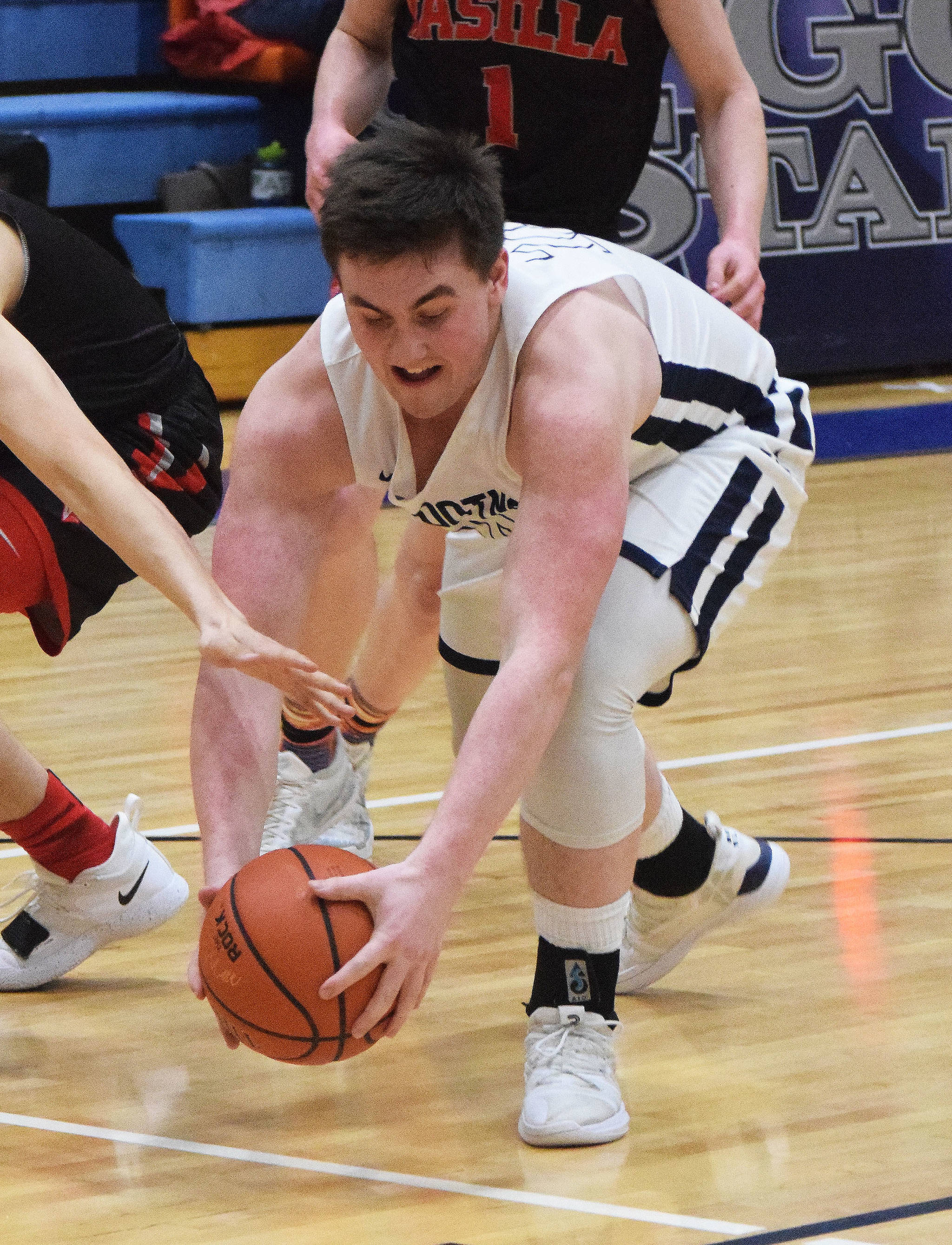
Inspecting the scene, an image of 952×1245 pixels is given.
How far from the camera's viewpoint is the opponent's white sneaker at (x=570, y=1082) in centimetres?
217

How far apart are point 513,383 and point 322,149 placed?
3.24 feet

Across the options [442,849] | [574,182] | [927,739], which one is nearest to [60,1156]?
[442,849]

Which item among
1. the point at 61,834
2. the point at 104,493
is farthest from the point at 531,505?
the point at 61,834

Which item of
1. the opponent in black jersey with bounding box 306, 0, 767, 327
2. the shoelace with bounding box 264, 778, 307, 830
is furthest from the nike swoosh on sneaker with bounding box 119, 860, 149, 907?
the opponent in black jersey with bounding box 306, 0, 767, 327

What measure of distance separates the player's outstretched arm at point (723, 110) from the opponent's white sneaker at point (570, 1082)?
1.13 meters

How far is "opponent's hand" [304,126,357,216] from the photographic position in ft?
9.30

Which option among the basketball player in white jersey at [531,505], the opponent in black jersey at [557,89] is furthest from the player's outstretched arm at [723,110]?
the basketball player in white jersey at [531,505]

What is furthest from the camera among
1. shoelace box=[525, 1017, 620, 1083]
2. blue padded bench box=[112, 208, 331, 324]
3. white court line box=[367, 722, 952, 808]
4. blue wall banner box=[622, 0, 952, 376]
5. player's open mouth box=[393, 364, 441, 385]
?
blue padded bench box=[112, 208, 331, 324]

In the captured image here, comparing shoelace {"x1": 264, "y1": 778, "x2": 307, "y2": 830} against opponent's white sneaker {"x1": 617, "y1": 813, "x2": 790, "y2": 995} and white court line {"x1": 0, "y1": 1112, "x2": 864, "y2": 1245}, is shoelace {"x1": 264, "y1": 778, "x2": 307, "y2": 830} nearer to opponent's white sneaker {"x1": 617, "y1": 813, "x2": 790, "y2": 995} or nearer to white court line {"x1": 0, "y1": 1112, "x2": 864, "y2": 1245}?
opponent's white sneaker {"x1": 617, "y1": 813, "x2": 790, "y2": 995}

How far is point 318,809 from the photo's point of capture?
128 inches

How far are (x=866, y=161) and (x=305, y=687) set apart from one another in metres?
6.93

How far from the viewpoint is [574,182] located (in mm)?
3160

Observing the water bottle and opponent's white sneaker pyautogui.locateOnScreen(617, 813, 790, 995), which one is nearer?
opponent's white sneaker pyautogui.locateOnScreen(617, 813, 790, 995)

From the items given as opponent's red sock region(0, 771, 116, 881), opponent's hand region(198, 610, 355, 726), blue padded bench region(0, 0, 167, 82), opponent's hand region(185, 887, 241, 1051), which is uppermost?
opponent's hand region(198, 610, 355, 726)
